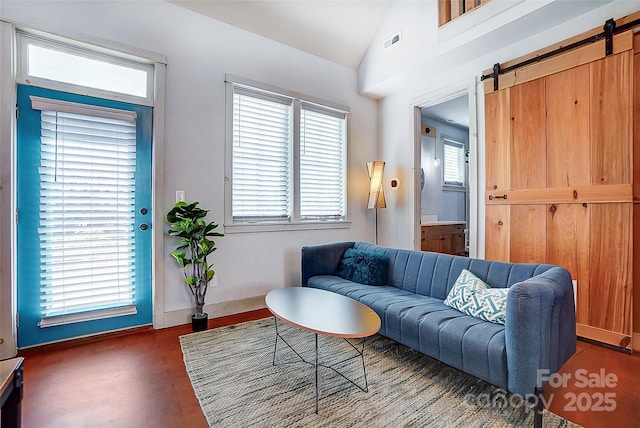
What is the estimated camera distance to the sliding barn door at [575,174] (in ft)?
7.45

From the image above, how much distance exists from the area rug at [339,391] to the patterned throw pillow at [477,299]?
431mm

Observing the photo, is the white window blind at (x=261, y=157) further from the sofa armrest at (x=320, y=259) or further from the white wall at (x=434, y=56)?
the white wall at (x=434, y=56)

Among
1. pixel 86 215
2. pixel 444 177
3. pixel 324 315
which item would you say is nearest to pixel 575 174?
pixel 324 315

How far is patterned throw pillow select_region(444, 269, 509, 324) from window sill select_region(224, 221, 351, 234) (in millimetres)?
1952

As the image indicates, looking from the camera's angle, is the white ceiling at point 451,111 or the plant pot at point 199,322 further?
the white ceiling at point 451,111

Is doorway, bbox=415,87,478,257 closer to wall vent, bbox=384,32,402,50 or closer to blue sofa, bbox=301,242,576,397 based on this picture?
wall vent, bbox=384,32,402,50

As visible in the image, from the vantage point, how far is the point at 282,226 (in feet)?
11.6

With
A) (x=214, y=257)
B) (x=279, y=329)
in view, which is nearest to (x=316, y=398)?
(x=279, y=329)

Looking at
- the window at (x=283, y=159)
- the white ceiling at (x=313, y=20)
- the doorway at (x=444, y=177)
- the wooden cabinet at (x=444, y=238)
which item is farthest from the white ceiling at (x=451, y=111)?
the wooden cabinet at (x=444, y=238)

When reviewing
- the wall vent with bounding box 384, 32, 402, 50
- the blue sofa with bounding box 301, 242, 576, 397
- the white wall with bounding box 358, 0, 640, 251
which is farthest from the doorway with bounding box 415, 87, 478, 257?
the blue sofa with bounding box 301, 242, 576, 397

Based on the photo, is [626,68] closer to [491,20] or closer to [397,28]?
[491,20]

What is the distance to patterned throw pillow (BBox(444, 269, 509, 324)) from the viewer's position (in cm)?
179

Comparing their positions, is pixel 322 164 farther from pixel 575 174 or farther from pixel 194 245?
pixel 575 174

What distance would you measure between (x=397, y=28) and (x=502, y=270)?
3.09 m
